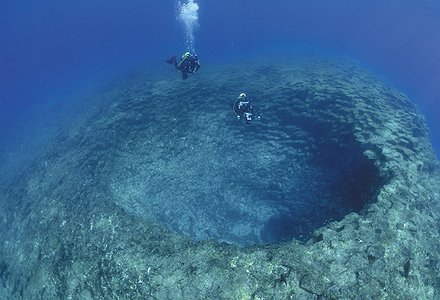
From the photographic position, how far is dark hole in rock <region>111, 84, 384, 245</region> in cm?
894

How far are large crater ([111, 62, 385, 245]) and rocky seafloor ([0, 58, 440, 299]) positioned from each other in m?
0.04

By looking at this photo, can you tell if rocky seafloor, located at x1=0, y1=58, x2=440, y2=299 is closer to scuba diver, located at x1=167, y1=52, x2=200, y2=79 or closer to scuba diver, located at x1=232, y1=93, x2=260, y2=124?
scuba diver, located at x1=232, y1=93, x2=260, y2=124

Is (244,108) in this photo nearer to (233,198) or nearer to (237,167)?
(237,167)

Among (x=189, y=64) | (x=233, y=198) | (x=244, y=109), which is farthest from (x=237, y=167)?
(x=244, y=109)

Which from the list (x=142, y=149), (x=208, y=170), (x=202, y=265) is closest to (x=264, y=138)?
(x=208, y=170)

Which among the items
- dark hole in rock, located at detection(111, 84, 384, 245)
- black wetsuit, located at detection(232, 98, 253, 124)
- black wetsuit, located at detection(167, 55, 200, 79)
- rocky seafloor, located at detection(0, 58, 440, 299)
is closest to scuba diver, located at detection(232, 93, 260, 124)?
black wetsuit, located at detection(232, 98, 253, 124)

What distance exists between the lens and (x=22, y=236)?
7.70m

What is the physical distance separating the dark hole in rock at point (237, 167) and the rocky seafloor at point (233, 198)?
39 mm

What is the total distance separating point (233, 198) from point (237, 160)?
113 cm

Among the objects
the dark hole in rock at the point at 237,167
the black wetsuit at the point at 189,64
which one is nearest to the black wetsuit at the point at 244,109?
the black wetsuit at the point at 189,64

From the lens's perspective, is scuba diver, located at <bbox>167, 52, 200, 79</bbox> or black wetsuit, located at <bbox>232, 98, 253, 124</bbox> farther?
scuba diver, located at <bbox>167, 52, 200, 79</bbox>

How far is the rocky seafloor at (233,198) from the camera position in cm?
498

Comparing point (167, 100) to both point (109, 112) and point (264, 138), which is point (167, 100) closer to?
point (109, 112)

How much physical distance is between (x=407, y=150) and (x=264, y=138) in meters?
3.82
